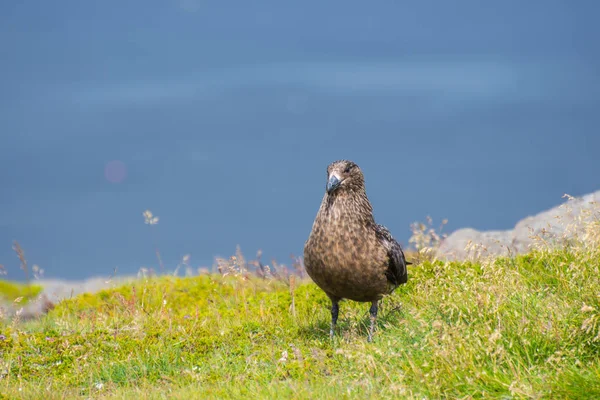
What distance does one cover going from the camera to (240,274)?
404 inches

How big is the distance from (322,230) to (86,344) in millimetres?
3686

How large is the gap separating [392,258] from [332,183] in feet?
4.32

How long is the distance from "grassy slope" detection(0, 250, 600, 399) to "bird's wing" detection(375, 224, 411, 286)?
0.44m

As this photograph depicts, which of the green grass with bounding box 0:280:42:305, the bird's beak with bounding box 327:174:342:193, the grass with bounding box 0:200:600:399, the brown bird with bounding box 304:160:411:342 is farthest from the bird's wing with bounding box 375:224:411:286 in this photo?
the green grass with bounding box 0:280:42:305

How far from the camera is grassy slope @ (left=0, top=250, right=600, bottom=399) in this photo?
19.8 ft

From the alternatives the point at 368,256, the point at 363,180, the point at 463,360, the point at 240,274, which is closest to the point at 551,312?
the point at 463,360

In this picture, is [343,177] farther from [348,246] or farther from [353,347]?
[353,347]

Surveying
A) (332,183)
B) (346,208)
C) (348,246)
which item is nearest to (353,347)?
(348,246)

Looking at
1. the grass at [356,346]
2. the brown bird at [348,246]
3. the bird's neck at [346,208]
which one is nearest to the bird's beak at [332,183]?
the brown bird at [348,246]

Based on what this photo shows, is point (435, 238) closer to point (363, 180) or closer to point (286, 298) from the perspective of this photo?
point (286, 298)

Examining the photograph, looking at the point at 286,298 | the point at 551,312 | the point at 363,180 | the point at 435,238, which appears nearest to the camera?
the point at 551,312

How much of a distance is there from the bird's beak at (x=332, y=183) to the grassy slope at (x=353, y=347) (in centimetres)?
160

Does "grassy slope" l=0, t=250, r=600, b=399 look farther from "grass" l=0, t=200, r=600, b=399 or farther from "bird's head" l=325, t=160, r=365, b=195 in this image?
"bird's head" l=325, t=160, r=365, b=195

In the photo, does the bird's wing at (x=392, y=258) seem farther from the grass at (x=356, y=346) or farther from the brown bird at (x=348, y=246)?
the grass at (x=356, y=346)
